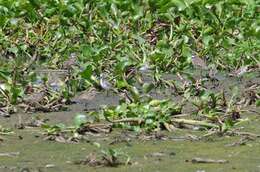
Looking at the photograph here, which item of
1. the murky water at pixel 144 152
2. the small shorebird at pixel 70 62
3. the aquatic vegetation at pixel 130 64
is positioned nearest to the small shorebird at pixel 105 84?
the aquatic vegetation at pixel 130 64

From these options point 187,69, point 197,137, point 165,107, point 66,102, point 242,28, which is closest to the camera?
point 197,137

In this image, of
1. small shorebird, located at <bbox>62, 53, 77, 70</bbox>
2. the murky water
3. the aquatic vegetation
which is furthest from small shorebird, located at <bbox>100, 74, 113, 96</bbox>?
the murky water

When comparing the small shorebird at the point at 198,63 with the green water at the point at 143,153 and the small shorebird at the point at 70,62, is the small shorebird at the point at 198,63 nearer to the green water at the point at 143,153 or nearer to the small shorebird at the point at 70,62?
the small shorebird at the point at 70,62

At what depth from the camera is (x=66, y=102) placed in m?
4.25

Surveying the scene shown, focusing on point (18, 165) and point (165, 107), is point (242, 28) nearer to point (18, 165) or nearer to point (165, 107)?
point (165, 107)

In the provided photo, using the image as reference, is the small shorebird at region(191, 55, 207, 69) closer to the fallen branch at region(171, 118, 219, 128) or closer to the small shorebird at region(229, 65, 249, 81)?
the small shorebird at region(229, 65, 249, 81)

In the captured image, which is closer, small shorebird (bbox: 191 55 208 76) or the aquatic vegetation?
the aquatic vegetation

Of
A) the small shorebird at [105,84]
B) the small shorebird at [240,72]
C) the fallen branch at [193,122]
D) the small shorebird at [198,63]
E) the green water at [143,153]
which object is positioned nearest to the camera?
the green water at [143,153]

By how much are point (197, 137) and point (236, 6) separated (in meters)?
2.62

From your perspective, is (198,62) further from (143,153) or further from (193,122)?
(143,153)

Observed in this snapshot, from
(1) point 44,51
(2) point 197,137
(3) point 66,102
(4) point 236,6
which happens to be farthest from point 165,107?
(4) point 236,6

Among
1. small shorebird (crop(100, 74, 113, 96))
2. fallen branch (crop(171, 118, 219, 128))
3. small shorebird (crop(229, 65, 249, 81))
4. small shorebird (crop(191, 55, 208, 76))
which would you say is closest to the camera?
fallen branch (crop(171, 118, 219, 128))

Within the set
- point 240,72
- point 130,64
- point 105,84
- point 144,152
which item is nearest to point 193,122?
point 144,152

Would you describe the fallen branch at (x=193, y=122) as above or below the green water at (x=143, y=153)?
above
